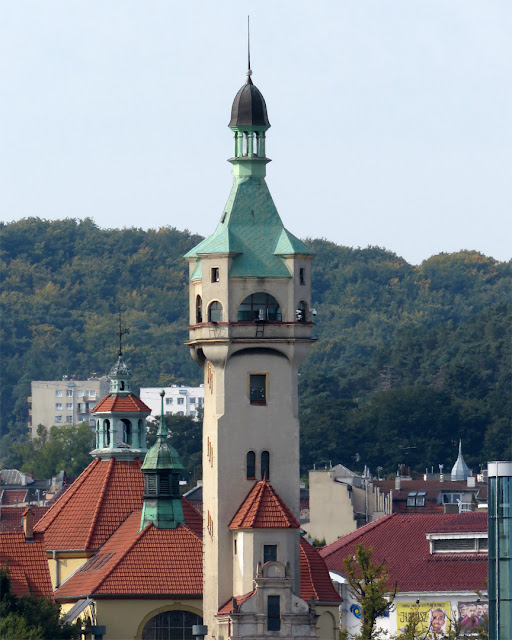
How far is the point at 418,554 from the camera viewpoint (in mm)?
129750

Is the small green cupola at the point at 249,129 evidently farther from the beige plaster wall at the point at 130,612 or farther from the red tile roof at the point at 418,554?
the red tile roof at the point at 418,554

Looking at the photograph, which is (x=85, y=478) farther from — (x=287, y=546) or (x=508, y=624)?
(x=508, y=624)

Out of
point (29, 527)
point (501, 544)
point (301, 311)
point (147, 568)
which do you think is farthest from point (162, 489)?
point (501, 544)

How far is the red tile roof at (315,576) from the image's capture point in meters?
96.7

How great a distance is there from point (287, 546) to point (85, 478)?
22208 mm

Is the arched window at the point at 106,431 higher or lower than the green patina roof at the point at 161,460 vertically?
higher

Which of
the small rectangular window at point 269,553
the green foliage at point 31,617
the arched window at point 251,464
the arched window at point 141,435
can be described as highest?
the arched window at point 141,435

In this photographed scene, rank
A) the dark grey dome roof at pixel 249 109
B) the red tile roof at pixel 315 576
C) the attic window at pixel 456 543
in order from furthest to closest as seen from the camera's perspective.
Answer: the attic window at pixel 456 543, the red tile roof at pixel 315 576, the dark grey dome roof at pixel 249 109

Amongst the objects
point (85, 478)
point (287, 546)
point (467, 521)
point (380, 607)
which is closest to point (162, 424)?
point (85, 478)

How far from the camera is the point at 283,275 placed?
89.6 metres

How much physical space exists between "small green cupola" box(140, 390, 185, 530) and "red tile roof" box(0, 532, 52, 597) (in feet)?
12.8

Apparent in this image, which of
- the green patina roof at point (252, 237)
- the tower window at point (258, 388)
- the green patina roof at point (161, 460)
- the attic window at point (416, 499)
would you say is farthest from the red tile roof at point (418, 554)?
the attic window at point (416, 499)

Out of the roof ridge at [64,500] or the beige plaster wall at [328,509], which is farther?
the beige plaster wall at [328,509]

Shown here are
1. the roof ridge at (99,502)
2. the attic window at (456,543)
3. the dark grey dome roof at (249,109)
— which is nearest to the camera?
the dark grey dome roof at (249,109)
